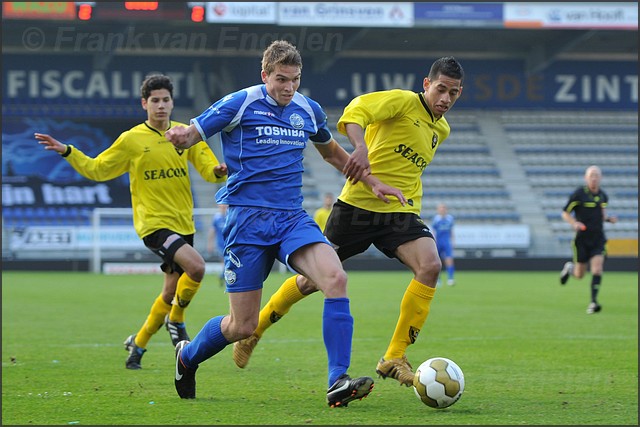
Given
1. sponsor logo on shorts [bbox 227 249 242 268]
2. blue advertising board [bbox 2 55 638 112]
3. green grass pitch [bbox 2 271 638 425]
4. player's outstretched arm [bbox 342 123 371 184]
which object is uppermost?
blue advertising board [bbox 2 55 638 112]

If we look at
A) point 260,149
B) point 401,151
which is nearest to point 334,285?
point 260,149

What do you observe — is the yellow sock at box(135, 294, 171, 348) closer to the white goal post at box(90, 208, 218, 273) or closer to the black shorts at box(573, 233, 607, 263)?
the black shorts at box(573, 233, 607, 263)

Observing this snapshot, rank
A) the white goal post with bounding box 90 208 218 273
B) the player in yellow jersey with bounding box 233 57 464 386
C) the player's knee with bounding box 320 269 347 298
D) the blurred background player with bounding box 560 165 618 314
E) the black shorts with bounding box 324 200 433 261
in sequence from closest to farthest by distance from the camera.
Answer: the player's knee with bounding box 320 269 347 298, the player in yellow jersey with bounding box 233 57 464 386, the black shorts with bounding box 324 200 433 261, the blurred background player with bounding box 560 165 618 314, the white goal post with bounding box 90 208 218 273

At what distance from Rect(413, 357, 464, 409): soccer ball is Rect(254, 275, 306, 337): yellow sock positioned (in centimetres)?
154

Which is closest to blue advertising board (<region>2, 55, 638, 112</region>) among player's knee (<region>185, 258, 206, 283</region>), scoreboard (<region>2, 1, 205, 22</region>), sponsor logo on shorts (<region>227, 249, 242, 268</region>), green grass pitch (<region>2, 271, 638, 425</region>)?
scoreboard (<region>2, 1, 205, 22</region>)

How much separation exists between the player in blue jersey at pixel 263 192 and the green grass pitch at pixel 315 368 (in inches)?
24.3

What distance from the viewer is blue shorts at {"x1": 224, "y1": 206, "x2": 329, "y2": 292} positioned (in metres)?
5.77

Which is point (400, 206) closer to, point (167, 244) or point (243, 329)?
point (243, 329)

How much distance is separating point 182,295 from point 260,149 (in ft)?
8.40

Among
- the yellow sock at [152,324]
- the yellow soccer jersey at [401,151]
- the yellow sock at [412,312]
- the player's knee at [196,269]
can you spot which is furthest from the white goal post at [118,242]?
the yellow sock at [412,312]

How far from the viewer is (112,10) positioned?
24047 mm

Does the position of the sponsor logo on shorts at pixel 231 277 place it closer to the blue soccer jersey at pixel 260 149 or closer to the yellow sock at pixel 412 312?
the blue soccer jersey at pixel 260 149

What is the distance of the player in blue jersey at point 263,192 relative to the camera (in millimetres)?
5691

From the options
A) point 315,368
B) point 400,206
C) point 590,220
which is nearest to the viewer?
point 400,206
